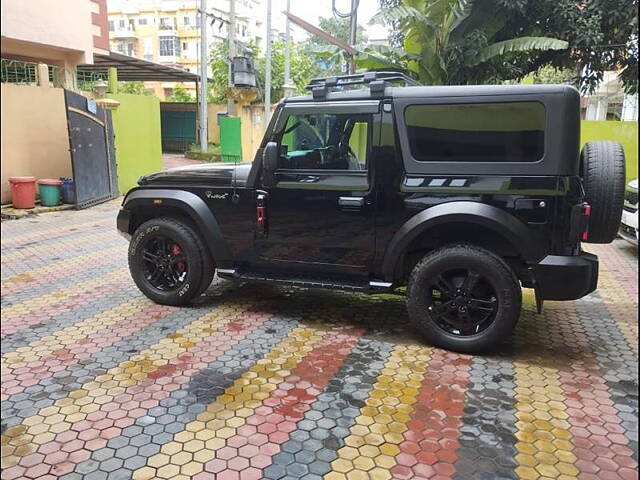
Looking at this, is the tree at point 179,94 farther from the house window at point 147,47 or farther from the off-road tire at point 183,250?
the house window at point 147,47

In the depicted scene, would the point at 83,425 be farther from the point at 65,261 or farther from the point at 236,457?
the point at 65,261

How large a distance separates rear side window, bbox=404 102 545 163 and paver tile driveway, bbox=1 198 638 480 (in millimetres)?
1265

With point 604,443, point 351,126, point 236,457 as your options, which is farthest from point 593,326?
point 236,457

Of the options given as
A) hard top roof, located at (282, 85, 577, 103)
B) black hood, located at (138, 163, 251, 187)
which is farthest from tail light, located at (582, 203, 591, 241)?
black hood, located at (138, 163, 251, 187)

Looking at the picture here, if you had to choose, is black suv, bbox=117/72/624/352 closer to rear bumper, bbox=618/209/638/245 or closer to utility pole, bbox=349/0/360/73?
utility pole, bbox=349/0/360/73

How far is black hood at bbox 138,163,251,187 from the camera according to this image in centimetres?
416

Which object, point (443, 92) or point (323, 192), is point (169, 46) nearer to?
point (323, 192)

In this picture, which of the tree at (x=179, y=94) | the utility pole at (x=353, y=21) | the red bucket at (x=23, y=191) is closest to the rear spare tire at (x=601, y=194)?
the utility pole at (x=353, y=21)

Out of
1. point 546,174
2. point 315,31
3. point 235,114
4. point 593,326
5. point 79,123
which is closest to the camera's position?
point 546,174

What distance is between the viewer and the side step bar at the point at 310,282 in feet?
12.4

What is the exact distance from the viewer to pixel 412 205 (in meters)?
3.58

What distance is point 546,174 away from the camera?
10.7 ft

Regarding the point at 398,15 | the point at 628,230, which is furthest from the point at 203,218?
the point at 628,230

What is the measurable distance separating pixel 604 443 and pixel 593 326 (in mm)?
1900
